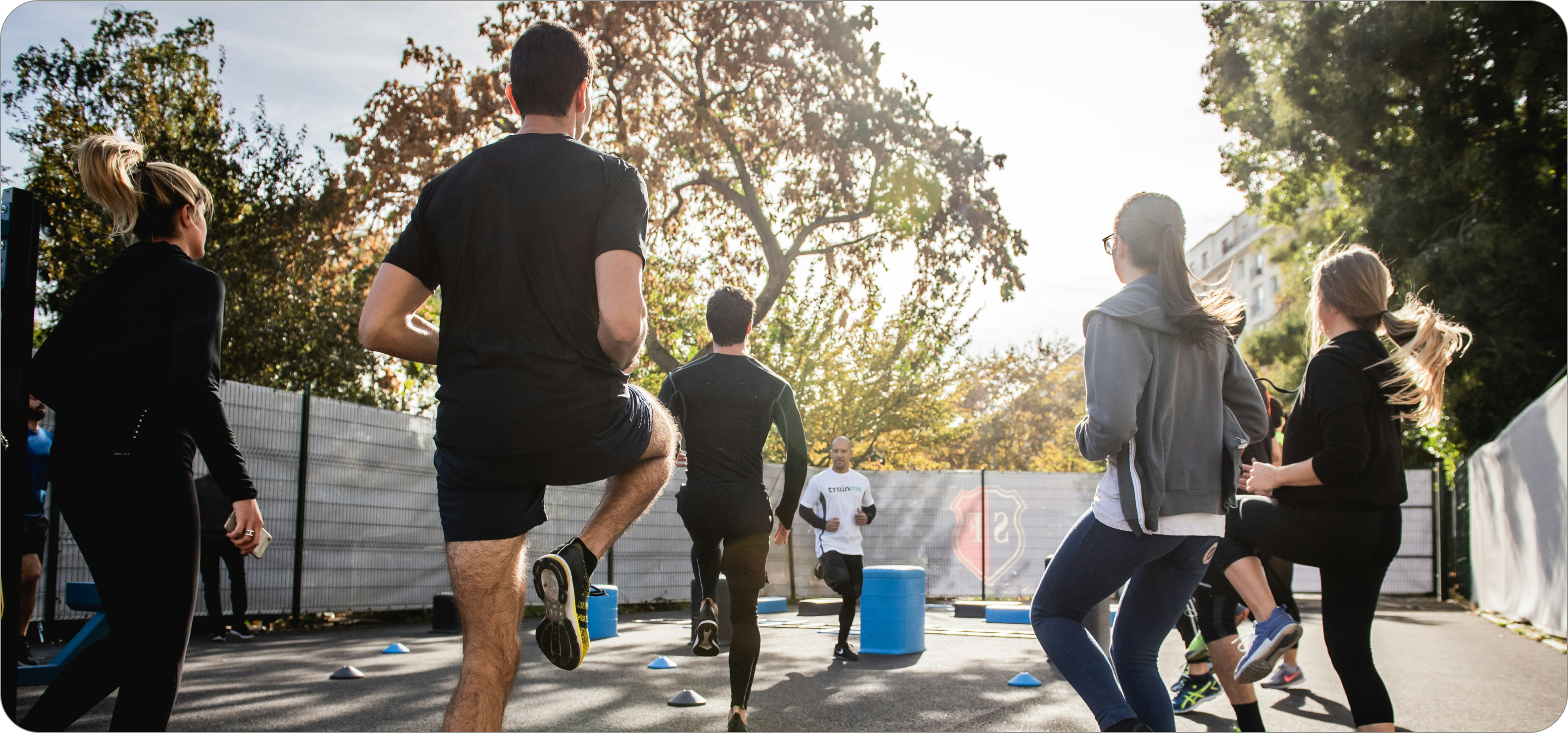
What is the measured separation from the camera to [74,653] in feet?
9.43

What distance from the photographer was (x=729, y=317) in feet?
15.6

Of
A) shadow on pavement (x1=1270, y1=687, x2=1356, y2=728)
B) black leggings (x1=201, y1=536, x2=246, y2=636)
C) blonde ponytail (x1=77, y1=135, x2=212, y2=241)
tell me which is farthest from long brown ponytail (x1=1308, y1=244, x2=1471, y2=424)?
black leggings (x1=201, y1=536, x2=246, y2=636)

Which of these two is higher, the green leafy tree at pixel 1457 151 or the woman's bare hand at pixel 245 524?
the green leafy tree at pixel 1457 151

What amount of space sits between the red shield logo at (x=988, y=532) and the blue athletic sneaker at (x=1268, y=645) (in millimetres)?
13553

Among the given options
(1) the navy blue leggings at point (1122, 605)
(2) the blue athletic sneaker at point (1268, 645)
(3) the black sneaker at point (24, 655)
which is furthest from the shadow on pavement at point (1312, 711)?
(3) the black sneaker at point (24, 655)

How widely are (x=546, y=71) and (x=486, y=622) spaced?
4.19 feet

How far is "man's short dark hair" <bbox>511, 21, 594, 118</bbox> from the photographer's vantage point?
244cm

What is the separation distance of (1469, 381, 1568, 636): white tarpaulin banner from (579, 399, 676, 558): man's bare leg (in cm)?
898

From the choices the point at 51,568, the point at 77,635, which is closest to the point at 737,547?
the point at 77,635

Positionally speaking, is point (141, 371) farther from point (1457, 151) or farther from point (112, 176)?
point (1457, 151)

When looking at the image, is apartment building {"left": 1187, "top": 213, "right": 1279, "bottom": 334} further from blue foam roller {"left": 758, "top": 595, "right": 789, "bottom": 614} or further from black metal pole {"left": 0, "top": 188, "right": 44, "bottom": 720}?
black metal pole {"left": 0, "top": 188, "right": 44, "bottom": 720}

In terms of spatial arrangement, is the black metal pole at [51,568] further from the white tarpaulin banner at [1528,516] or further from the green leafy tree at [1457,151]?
the green leafy tree at [1457,151]

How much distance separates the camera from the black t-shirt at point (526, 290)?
7.30 feet

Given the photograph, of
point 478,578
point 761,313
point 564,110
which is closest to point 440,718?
point 478,578
